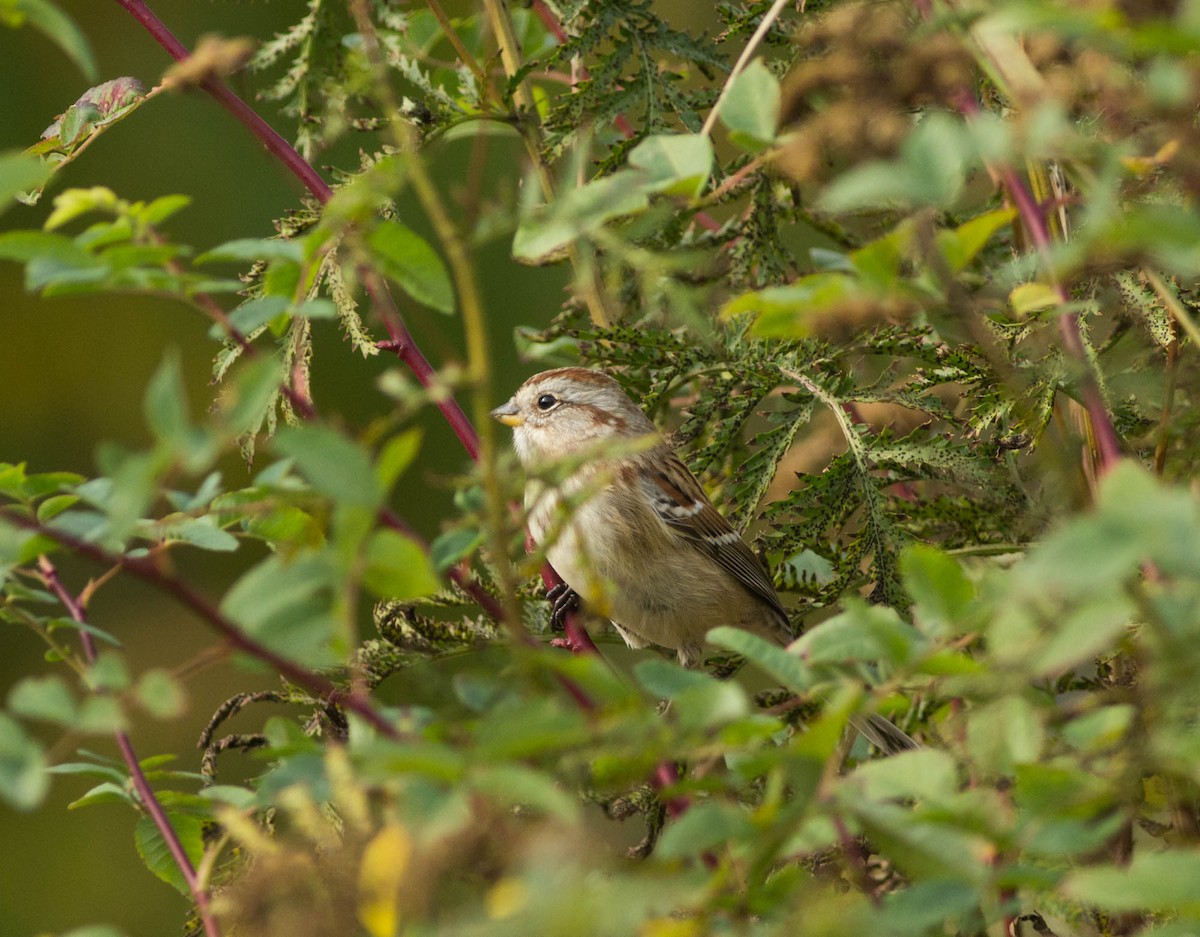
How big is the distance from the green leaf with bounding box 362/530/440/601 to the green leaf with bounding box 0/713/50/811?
0.20m

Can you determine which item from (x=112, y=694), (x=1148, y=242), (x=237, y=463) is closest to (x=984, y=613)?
(x=1148, y=242)

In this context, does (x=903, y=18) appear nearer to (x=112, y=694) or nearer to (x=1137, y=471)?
(x=1137, y=471)

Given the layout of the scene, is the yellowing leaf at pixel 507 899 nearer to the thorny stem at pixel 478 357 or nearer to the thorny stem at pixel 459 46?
the thorny stem at pixel 478 357

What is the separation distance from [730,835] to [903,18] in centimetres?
95

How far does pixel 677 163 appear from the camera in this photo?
1.01 meters

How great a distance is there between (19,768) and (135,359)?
4.06 metres

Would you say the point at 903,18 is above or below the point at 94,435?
above

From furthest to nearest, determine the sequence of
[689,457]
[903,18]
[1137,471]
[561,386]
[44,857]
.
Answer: [44,857], [561,386], [689,457], [903,18], [1137,471]

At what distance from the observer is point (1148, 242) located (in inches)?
27.9

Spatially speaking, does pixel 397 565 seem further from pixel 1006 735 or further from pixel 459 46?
pixel 459 46

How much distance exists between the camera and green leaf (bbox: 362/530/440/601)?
748 millimetres

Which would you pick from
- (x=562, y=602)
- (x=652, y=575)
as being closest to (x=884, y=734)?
(x=562, y=602)

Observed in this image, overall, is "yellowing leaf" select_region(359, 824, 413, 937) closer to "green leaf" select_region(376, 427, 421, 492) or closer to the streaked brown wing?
"green leaf" select_region(376, 427, 421, 492)

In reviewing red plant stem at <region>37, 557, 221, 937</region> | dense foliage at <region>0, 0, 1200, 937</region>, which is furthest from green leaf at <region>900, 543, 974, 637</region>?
red plant stem at <region>37, 557, 221, 937</region>
